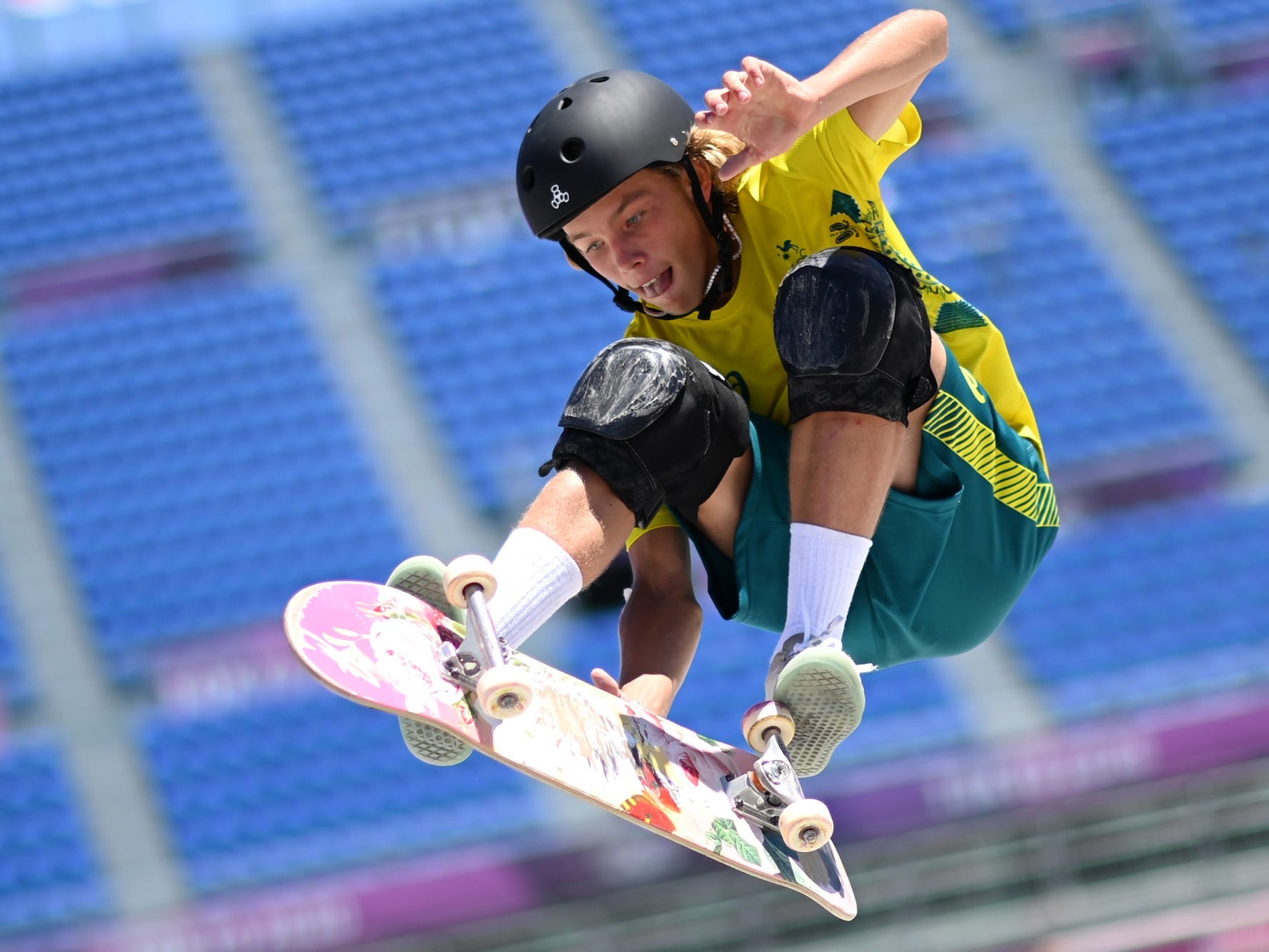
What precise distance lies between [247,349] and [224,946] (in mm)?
5805

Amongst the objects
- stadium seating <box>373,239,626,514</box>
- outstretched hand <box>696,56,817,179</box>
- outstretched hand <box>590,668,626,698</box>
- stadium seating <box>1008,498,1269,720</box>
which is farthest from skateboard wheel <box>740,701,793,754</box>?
stadium seating <box>373,239,626,514</box>

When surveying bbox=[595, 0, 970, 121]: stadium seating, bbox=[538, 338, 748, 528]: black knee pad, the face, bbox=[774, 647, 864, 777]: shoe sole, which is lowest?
bbox=[774, 647, 864, 777]: shoe sole

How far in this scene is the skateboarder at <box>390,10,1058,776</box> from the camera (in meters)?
2.83

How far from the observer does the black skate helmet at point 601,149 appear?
3.02 m

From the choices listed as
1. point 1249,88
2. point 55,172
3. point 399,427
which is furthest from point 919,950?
point 55,172

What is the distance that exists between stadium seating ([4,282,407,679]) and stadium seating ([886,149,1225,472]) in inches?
214

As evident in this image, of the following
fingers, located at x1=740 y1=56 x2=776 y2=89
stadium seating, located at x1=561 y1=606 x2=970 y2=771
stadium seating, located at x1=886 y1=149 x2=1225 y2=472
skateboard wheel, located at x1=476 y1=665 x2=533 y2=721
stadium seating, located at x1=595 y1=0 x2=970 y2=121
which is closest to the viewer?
skateboard wheel, located at x1=476 y1=665 x2=533 y2=721

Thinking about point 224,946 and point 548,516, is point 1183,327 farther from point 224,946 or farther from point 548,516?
point 548,516

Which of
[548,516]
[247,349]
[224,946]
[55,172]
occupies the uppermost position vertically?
[55,172]

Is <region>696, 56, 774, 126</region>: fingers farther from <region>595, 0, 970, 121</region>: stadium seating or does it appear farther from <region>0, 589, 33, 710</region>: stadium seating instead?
<region>595, 0, 970, 121</region>: stadium seating

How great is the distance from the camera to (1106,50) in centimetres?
1468

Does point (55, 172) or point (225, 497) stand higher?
point (55, 172)

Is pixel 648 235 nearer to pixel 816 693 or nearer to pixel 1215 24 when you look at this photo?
pixel 816 693

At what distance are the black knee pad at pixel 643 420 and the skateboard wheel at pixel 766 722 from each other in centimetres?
44
